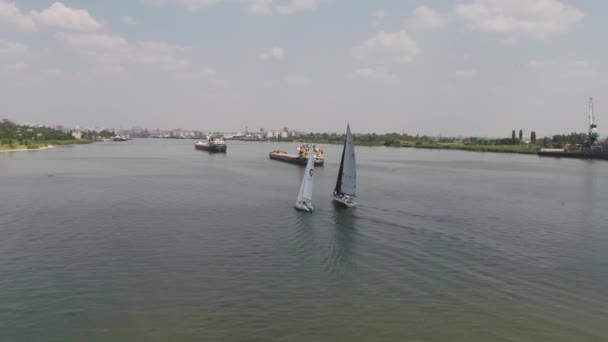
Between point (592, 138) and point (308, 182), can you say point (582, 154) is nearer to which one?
point (592, 138)

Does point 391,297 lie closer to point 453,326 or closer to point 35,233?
point 453,326

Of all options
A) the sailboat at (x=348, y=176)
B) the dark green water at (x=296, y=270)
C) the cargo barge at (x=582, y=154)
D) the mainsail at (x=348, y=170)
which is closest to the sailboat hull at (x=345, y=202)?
the sailboat at (x=348, y=176)

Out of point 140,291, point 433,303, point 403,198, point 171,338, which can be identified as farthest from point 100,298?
point 403,198

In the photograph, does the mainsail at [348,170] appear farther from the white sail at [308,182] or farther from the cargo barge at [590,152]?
the cargo barge at [590,152]

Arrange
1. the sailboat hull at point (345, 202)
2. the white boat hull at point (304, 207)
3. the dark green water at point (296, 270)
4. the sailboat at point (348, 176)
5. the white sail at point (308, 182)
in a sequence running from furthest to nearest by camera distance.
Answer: the sailboat at point (348, 176) → the sailboat hull at point (345, 202) → the white sail at point (308, 182) → the white boat hull at point (304, 207) → the dark green water at point (296, 270)

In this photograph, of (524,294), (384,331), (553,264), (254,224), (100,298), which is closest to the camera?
(384,331)

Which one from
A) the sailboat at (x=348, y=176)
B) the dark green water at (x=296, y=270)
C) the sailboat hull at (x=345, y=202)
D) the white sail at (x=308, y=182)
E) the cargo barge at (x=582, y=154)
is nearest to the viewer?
the dark green water at (x=296, y=270)
